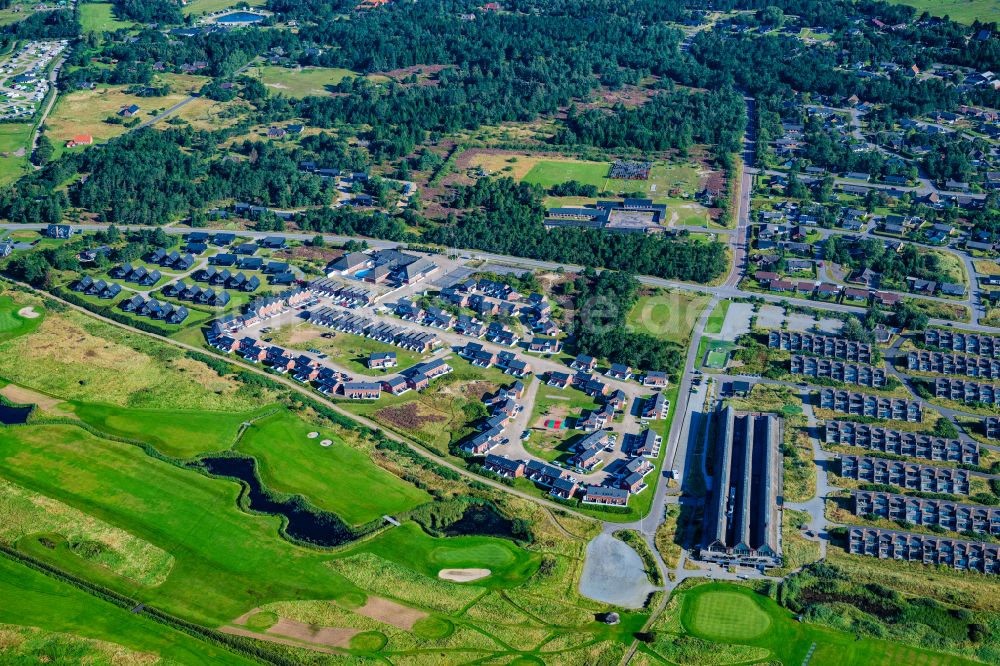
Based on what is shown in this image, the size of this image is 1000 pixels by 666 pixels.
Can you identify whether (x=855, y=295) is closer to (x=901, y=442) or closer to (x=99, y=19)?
(x=901, y=442)

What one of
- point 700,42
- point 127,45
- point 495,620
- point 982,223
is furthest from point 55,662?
point 700,42

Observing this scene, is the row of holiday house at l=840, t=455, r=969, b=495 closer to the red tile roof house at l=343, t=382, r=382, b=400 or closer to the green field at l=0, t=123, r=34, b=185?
the red tile roof house at l=343, t=382, r=382, b=400

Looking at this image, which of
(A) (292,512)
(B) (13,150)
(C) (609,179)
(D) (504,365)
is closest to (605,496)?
(D) (504,365)

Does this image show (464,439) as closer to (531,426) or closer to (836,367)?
(531,426)

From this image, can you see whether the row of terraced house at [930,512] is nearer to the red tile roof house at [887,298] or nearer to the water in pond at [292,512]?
the red tile roof house at [887,298]

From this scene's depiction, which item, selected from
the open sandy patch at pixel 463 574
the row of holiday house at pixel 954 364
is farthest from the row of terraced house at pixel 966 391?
the open sandy patch at pixel 463 574
